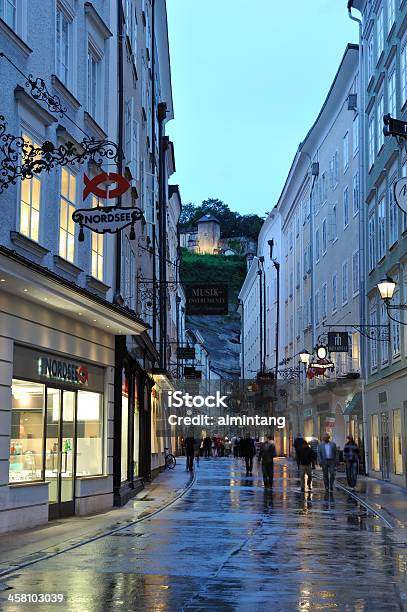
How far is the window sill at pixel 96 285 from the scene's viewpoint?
19.8 meters

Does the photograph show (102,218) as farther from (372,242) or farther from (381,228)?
(372,242)

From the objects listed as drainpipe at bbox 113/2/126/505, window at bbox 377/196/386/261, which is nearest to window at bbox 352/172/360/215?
window at bbox 377/196/386/261

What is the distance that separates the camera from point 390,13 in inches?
1331

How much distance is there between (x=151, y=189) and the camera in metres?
32.8

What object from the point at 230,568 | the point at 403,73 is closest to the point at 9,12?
the point at 230,568

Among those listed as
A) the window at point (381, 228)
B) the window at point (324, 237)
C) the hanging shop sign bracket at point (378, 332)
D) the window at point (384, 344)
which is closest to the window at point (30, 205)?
the hanging shop sign bracket at point (378, 332)

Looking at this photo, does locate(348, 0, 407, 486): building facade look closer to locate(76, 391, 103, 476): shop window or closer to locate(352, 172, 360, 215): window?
locate(352, 172, 360, 215): window

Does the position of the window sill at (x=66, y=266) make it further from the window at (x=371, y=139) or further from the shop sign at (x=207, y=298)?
the window at (x=371, y=139)

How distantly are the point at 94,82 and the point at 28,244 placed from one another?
271 inches

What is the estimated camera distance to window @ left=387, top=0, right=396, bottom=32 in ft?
109

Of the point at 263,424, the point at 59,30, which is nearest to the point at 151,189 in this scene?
the point at 59,30

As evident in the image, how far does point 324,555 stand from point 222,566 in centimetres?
204

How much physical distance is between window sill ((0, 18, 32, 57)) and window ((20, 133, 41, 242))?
4.72ft

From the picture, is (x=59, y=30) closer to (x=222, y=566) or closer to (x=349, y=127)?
(x=222, y=566)
